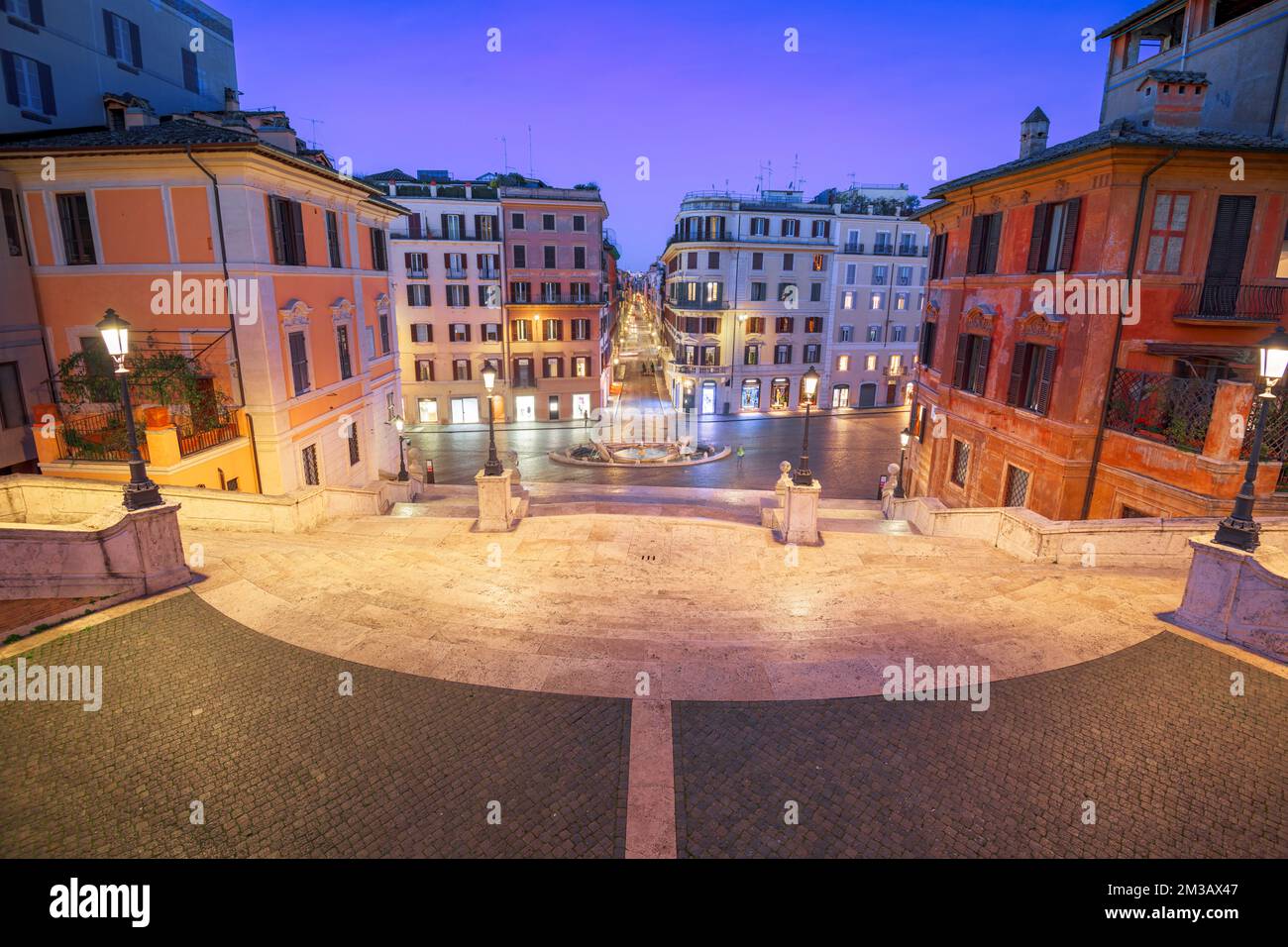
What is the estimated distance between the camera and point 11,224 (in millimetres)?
17234

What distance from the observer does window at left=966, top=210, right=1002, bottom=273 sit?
1958cm

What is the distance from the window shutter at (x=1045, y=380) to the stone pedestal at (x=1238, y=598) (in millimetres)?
8489

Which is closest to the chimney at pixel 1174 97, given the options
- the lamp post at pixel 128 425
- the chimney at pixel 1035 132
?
the chimney at pixel 1035 132

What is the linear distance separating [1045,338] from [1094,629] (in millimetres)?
10776

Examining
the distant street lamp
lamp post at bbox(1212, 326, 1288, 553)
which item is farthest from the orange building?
lamp post at bbox(1212, 326, 1288, 553)

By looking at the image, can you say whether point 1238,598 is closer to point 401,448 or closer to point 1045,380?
point 1045,380

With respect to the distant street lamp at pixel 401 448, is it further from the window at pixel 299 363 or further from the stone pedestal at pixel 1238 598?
the stone pedestal at pixel 1238 598

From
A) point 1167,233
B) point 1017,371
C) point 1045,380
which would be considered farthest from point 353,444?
point 1167,233

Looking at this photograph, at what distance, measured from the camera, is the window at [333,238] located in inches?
873

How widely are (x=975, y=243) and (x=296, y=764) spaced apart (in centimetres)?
2263

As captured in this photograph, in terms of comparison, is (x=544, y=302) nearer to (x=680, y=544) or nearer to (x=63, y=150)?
(x=63, y=150)

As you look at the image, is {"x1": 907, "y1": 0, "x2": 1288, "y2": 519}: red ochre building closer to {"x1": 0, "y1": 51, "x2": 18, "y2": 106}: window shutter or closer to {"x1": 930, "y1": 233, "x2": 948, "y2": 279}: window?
{"x1": 930, "y1": 233, "x2": 948, "y2": 279}: window
